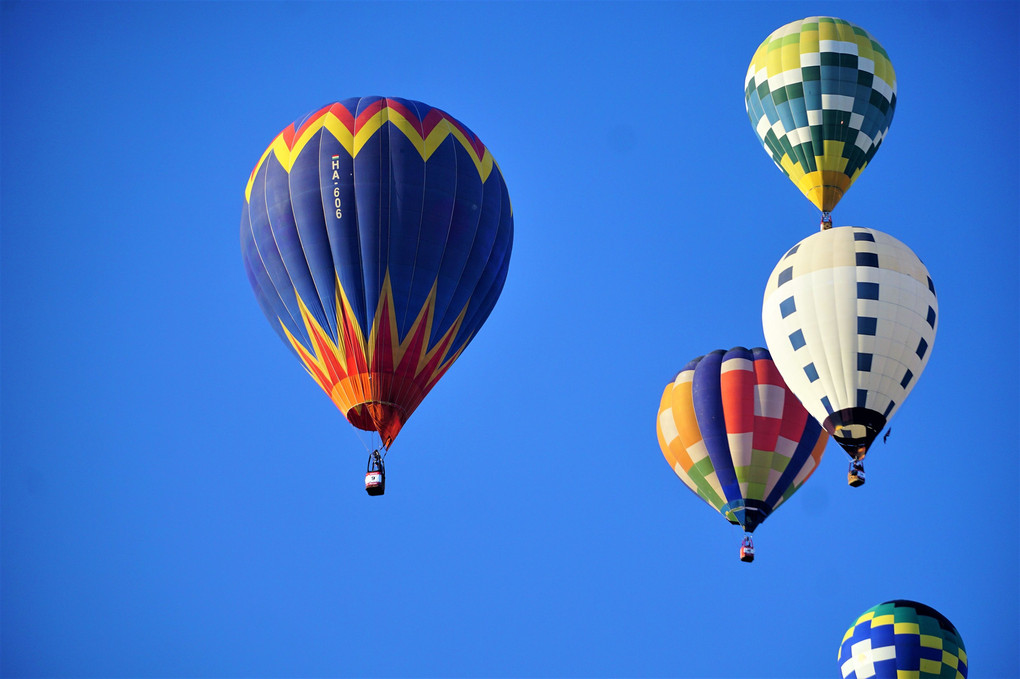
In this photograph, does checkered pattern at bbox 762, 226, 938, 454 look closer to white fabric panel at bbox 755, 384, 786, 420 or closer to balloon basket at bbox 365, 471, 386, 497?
white fabric panel at bbox 755, 384, 786, 420

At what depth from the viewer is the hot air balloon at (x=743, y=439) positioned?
83.5 ft

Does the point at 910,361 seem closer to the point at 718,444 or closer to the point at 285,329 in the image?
the point at 718,444

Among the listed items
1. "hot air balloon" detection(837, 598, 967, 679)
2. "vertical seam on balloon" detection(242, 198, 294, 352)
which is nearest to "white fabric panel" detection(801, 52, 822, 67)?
"hot air balloon" detection(837, 598, 967, 679)

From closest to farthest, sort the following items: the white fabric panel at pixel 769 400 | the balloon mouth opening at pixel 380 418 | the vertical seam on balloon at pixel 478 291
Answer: the balloon mouth opening at pixel 380 418 < the vertical seam on balloon at pixel 478 291 < the white fabric panel at pixel 769 400

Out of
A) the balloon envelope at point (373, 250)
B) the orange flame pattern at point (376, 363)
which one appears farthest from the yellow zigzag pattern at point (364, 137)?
the orange flame pattern at point (376, 363)

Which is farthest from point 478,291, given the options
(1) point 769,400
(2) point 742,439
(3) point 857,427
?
(3) point 857,427

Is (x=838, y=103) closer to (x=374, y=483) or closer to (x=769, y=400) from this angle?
(x=769, y=400)

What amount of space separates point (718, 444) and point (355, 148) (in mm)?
6812

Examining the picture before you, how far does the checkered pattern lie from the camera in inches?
858

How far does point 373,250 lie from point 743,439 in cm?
617

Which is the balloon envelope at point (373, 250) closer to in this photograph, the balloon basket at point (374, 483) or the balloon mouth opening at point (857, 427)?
the balloon basket at point (374, 483)

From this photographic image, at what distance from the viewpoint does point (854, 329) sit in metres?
21.9

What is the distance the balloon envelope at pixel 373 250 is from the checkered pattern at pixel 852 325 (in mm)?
4465

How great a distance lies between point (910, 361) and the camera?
22031mm
